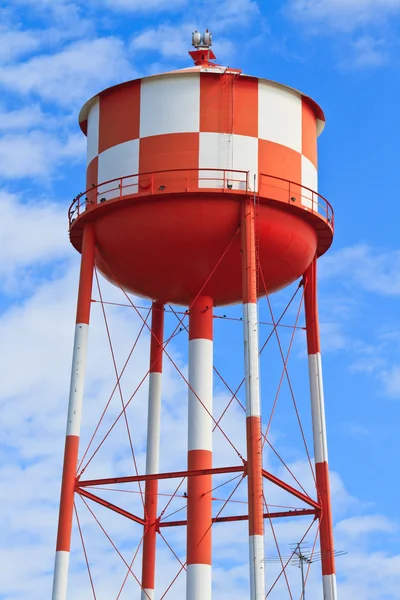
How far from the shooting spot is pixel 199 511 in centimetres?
2330

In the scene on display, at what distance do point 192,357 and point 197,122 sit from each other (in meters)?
4.35

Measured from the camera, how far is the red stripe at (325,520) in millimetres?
23531

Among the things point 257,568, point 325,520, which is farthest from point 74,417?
point 325,520

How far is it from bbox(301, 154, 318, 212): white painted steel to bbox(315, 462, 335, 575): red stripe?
4.83 m

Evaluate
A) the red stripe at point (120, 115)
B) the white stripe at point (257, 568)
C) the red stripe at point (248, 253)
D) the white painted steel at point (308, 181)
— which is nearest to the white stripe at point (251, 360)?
the red stripe at point (248, 253)

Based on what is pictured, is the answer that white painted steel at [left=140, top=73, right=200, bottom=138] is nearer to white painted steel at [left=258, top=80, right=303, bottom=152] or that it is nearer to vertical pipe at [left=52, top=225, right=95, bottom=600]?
white painted steel at [left=258, top=80, right=303, bottom=152]

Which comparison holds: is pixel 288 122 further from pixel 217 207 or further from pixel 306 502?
pixel 306 502

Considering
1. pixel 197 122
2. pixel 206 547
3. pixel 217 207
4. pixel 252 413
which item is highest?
pixel 197 122

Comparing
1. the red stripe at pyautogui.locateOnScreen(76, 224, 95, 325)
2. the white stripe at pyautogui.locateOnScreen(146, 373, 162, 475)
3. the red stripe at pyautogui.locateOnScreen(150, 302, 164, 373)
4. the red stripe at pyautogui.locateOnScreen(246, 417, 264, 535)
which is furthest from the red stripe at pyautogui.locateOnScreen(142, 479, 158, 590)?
the red stripe at pyautogui.locateOnScreen(246, 417, 264, 535)

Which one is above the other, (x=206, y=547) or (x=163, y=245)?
(x=163, y=245)

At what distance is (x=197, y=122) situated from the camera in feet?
76.3

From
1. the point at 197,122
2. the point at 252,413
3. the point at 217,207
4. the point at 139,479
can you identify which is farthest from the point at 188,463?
the point at 197,122

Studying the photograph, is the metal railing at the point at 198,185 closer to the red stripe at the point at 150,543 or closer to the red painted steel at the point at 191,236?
the red painted steel at the point at 191,236

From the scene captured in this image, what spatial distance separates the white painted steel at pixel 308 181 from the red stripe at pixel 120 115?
3.15m
